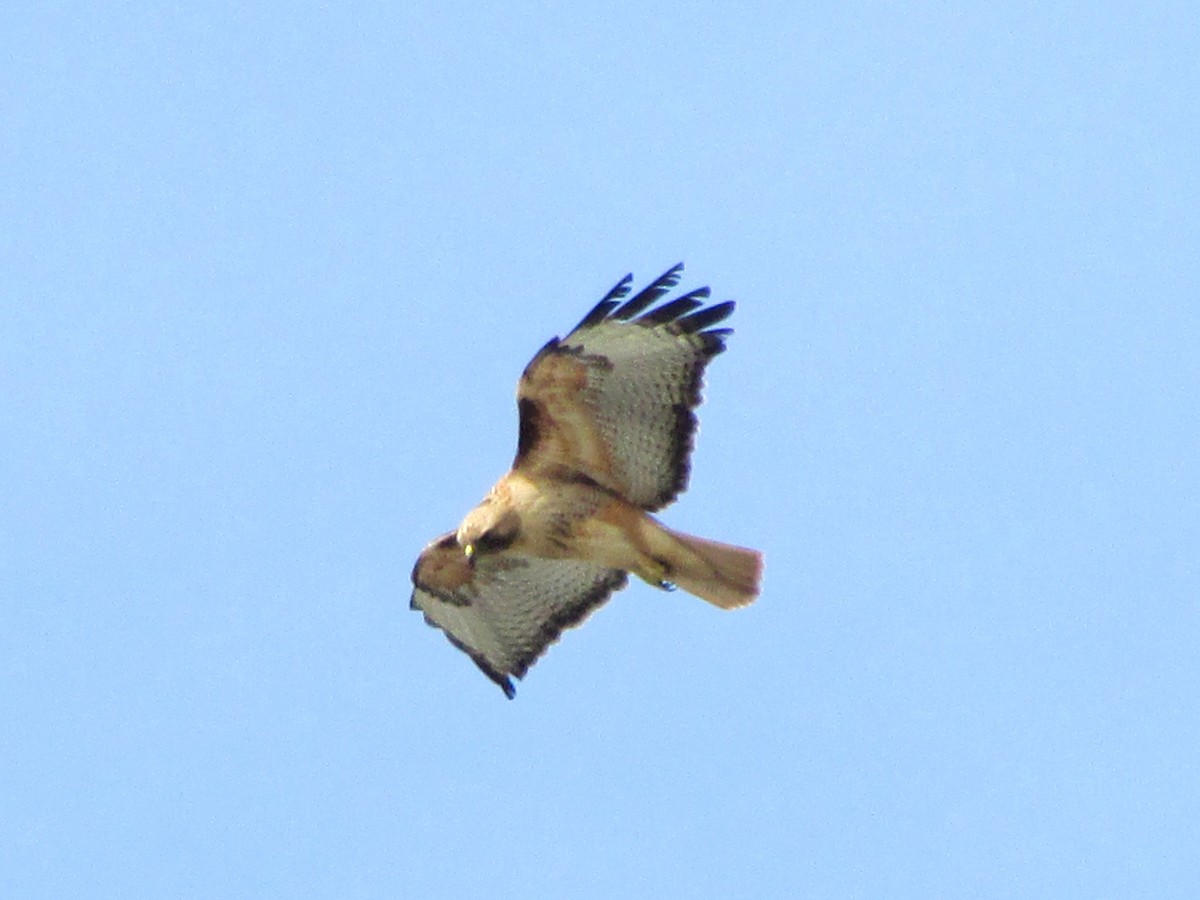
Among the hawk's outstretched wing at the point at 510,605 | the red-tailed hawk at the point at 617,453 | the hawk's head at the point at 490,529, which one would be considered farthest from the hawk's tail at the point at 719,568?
the hawk's outstretched wing at the point at 510,605

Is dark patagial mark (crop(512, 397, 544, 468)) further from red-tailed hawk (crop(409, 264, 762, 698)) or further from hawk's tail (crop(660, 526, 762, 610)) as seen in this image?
hawk's tail (crop(660, 526, 762, 610))

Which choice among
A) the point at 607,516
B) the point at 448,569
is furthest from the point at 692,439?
the point at 448,569

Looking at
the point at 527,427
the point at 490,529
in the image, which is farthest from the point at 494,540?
the point at 527,427

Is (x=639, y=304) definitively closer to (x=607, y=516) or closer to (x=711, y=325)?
(x=711, y=325)

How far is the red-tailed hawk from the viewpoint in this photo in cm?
1367

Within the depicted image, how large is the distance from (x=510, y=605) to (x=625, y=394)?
1914mm

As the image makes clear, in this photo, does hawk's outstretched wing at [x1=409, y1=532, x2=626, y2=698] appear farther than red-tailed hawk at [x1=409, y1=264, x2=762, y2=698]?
Yes

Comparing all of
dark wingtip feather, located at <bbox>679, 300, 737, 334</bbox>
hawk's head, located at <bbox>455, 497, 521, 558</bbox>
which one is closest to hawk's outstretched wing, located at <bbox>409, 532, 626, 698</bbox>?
hawk's head, located at <bbox>455, 497, 521, 558</bbox>

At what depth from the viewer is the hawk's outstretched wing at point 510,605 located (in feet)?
49.1

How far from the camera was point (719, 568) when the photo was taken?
45.6ft

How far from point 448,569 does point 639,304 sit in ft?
7.61

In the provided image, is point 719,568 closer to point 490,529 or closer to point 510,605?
point 490,529

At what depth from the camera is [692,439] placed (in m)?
14.1

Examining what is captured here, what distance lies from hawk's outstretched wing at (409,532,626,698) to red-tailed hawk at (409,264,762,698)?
0.58 metres
